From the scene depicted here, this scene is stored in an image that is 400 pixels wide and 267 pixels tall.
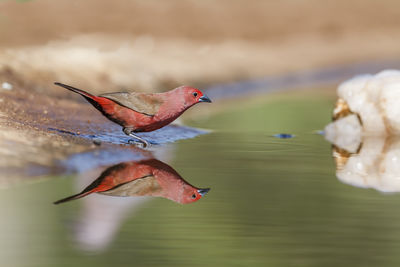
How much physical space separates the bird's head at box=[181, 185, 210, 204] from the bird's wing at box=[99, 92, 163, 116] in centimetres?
141

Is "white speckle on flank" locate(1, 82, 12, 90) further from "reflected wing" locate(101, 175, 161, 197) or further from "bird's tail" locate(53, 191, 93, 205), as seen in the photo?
"bird's tail" locate(53, 191, 93, 205)

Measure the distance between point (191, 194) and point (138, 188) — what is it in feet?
1.22

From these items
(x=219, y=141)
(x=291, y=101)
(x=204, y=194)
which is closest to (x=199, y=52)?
(x=291, y=101)

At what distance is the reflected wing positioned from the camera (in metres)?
5.60

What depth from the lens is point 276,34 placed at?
19.2m

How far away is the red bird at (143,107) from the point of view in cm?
718

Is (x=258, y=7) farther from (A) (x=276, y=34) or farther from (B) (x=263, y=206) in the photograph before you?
(B) (x=263, y=206)

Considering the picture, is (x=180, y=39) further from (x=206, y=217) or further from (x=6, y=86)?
(x=206, y=217)

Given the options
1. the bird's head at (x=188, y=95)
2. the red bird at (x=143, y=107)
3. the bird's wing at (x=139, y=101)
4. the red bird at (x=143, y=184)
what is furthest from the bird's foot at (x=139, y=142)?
the red bird at (x=143, y=184)

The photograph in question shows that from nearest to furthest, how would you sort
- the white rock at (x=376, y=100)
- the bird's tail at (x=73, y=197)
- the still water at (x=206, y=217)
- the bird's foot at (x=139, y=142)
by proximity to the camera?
the still water at (x=206, y=217), the bird's tail at (x=73, y=197), the bird's foot at (x=139, y=142), the white rock at (x=376, y=100)

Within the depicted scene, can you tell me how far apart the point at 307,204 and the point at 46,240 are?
72.2 inches

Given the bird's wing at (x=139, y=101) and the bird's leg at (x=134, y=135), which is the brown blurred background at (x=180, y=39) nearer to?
the bird's leg at (x=134, y=135)

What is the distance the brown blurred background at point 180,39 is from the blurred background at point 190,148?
47mm

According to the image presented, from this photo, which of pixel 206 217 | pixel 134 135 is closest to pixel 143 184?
pixel 206 217
